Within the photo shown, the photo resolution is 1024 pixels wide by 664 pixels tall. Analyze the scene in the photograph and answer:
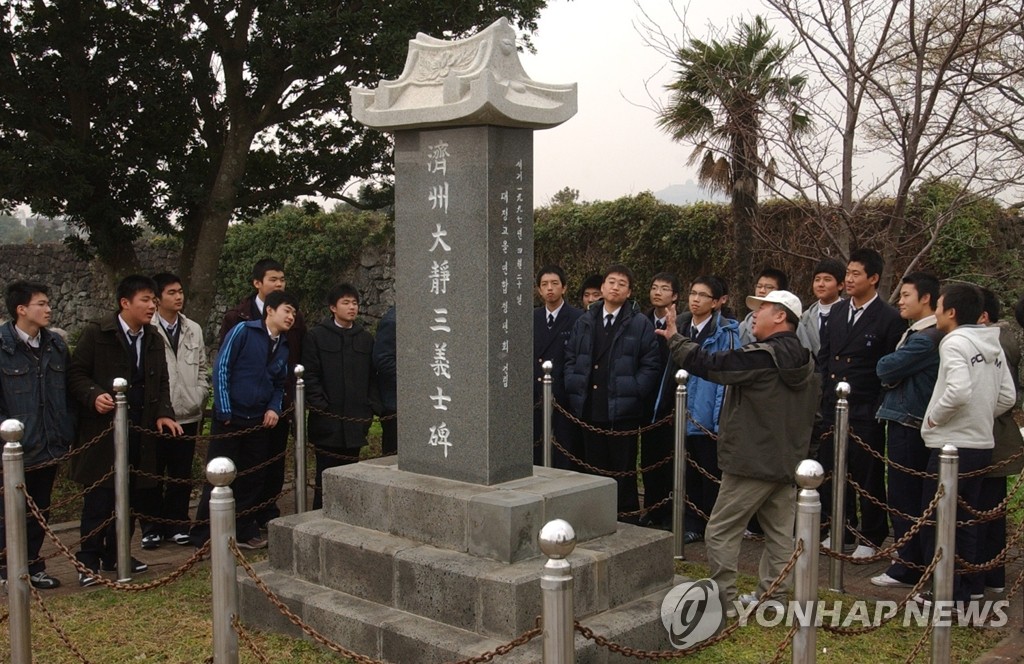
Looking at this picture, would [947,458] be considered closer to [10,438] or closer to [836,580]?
[836,580]

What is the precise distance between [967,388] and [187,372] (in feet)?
16.1

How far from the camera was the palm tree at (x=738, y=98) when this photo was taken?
291 inches

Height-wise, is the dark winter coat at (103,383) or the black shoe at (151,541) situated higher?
the dark winter coat at (103,383)

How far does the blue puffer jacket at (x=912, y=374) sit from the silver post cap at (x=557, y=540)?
3418 millimetres

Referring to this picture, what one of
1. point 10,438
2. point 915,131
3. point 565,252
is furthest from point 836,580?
point 565,252

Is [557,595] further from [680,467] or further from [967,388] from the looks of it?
[680,467]

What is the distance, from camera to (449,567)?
439 centimetres

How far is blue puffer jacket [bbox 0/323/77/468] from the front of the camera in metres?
5.48

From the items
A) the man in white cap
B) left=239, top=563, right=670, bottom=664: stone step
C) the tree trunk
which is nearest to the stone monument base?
left=239, top=563, right=670, bottom=664: stone step

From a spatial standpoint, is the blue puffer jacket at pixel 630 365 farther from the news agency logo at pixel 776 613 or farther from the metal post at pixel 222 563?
the metal post at pixel 222 563

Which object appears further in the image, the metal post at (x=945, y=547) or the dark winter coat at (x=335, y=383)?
the dark winter coat at (x=335, y=383)

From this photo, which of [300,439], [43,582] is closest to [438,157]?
[300,439]

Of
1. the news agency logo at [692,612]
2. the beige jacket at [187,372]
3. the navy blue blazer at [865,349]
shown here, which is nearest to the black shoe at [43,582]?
the beige jacket at [187,372]

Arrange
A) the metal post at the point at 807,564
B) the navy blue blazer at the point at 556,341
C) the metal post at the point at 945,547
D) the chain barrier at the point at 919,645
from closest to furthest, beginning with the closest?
the metal post at the point at 807,564
the chain barrier at the point at 919,645
the metal post at the point at 945,547
the navy blue blazer at the point at 556,341
